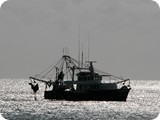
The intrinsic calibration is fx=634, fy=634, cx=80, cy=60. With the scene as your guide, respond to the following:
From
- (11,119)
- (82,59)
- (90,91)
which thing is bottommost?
(11,119)

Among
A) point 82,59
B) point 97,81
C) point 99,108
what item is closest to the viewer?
point 99,108

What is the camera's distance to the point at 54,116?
6281 cm

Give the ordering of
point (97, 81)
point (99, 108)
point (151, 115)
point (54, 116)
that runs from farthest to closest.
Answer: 1. point (97, 81)
2. point (99, 108)
3. point (151, 115)
4. point (54, 116)

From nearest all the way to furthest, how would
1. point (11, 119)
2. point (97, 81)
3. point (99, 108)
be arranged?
point (11, 119), point (99, 108), point (97, 81)

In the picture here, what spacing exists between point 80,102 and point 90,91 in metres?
5.26

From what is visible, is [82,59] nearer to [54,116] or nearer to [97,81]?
[97,81]

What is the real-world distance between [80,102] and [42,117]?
2351 centimetres

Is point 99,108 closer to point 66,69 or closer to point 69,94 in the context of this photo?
point 69,94

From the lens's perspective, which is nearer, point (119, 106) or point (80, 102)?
point (119, 106)

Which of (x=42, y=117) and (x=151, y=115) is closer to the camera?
(x=42, y=117)

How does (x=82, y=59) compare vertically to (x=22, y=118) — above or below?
above

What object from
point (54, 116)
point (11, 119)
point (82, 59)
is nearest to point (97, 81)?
point (82, 59)

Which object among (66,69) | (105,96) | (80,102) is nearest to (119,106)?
(105,96)

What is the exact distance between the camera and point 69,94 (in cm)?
8381
